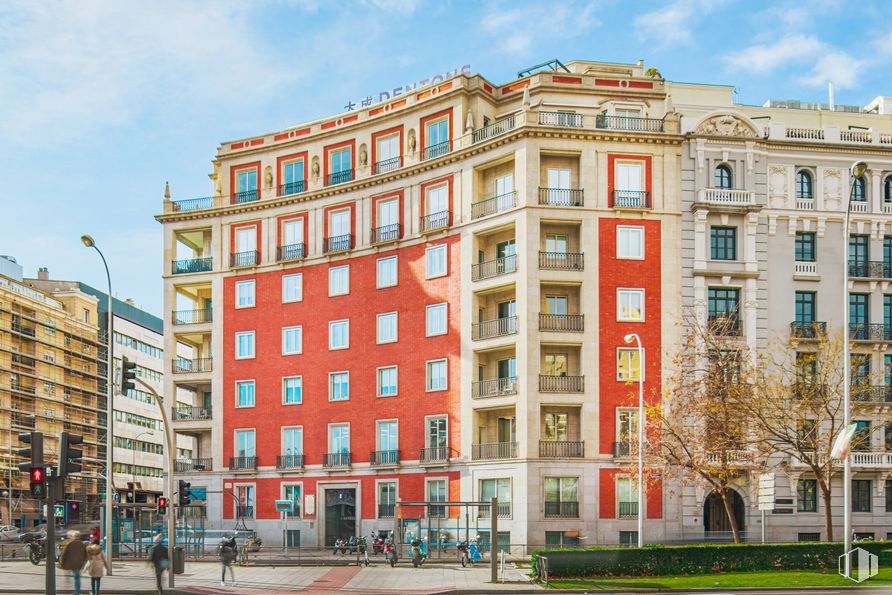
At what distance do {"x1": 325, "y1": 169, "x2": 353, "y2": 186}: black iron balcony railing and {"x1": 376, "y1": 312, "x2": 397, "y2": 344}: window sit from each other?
29.5ft

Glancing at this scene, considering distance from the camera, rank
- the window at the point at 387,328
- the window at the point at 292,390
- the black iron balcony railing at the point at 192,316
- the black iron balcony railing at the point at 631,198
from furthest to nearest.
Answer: the black iron balcony railing at the point at 192,316 < the window at the point at 292,390 < the window at the point at 387,328 < the black iron balcony railing at the point at 631,198

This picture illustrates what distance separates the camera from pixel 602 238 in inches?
1935

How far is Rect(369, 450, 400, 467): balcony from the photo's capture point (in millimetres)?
52972

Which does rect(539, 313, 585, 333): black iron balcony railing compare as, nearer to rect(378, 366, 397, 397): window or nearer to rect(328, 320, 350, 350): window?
rect(378, 366, 397, 397): window

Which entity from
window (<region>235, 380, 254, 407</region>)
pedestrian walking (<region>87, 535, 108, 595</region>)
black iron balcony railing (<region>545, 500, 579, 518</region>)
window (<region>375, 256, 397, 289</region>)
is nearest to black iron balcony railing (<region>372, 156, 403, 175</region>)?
window (<region>375, 256, 397, 289</region>)

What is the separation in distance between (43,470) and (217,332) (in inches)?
1604

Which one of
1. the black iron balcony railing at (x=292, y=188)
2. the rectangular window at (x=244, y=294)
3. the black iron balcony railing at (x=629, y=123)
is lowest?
the rectangular window at (x=244, y=294)

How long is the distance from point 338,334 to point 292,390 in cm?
462

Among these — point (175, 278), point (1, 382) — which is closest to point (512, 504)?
point (175, 278)

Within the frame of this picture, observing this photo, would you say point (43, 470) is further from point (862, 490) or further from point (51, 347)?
point (51, 347)

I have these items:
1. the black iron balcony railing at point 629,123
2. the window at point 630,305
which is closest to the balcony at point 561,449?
the window at point 630,305

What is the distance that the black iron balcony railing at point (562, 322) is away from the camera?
159 ft

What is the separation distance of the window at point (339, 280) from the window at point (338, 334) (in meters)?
1.79

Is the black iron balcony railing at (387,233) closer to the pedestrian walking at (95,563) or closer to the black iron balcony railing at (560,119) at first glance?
the black iron balcony railing at (560,119)
